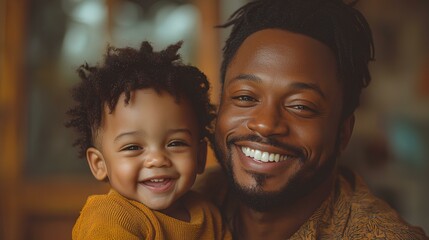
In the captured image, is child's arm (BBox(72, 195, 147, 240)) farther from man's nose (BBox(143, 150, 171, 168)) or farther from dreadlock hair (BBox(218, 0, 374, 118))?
dreadlock hair (BBox(218, 0, 374, 118))

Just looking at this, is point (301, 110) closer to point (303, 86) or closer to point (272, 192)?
point (303, 86)

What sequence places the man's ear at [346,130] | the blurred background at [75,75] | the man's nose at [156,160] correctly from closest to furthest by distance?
the man's nose at [156,160], the man's ear at [346,130], the blurred background at [75,75]

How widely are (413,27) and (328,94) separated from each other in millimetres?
3670

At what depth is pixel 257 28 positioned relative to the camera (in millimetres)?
1974

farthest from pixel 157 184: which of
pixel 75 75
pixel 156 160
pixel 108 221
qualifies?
pixel 75 75

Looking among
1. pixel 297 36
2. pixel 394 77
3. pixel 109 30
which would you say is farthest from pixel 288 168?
pixel 394 77

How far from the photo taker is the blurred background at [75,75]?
4.80 meters

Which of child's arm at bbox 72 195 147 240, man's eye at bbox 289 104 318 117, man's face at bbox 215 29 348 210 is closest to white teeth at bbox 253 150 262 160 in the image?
man's face at bbox 215 29 348 210

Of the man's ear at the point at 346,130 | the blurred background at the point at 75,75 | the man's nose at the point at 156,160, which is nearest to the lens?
the man's nose at the point at 156,160

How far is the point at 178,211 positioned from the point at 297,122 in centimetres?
45

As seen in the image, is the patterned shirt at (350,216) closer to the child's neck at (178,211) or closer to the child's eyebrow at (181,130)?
the child's neck at (178,211)

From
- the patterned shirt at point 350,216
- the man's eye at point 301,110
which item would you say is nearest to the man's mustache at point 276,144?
the man's eye at point 301,110

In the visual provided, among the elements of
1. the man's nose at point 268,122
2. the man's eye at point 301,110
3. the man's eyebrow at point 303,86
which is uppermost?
the man's eyebrow at point 303,86

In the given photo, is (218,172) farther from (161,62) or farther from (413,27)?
(413,27)
